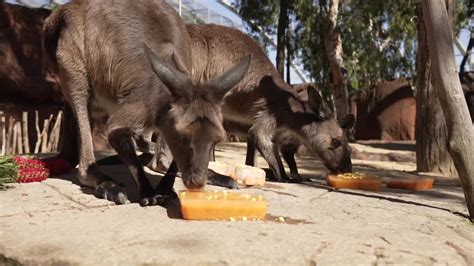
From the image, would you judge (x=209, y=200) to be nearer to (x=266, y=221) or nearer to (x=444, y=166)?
(x=266, y=221)

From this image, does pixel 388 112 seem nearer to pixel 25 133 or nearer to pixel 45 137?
pixel 45 137

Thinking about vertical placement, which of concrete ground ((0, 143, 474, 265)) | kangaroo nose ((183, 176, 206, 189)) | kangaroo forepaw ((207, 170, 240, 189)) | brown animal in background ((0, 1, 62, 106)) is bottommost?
concrete ground ((0, 143, 474, 265))

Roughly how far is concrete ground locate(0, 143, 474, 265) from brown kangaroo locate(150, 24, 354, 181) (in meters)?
1.94

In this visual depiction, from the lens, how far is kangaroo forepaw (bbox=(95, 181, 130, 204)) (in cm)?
372

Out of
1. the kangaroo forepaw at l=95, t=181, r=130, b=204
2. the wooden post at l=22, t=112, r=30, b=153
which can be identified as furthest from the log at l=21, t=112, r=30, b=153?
the kangaroo forepaw at l=95, t=181, r=130, b=204

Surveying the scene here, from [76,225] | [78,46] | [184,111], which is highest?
A: [78,46]

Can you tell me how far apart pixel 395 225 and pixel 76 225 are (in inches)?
73.3

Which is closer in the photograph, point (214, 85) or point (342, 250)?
point (342, 250)

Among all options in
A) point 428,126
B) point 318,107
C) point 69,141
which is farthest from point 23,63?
point 428,126

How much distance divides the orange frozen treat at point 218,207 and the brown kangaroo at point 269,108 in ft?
9.03

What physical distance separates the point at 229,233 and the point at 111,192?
127 cm

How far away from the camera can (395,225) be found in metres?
3.35

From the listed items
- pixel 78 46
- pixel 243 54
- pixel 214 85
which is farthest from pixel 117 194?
pixel 243 54

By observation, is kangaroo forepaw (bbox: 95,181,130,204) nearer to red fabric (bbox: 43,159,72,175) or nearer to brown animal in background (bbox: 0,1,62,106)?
red fabric (bbox: 43,159,72,175)
